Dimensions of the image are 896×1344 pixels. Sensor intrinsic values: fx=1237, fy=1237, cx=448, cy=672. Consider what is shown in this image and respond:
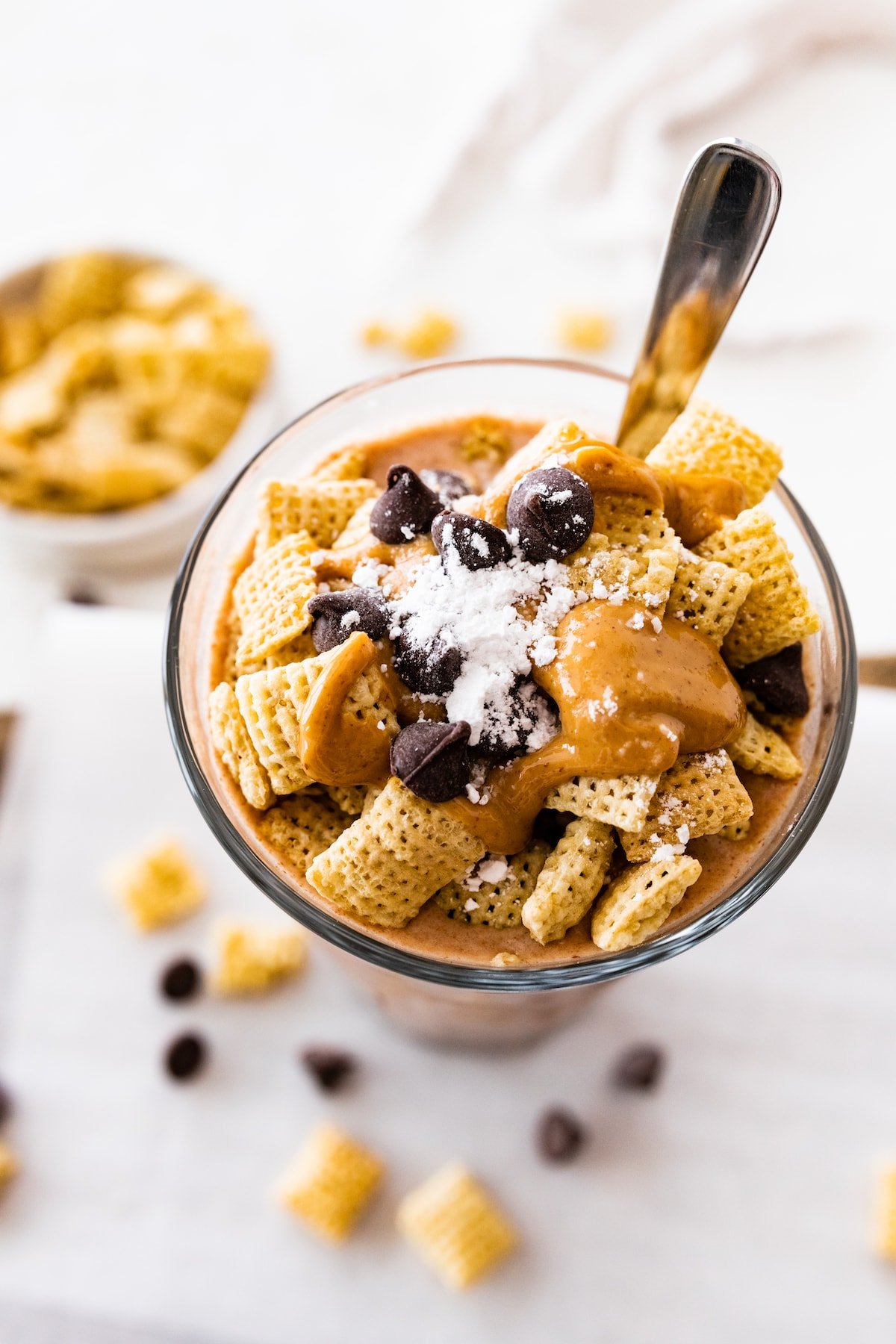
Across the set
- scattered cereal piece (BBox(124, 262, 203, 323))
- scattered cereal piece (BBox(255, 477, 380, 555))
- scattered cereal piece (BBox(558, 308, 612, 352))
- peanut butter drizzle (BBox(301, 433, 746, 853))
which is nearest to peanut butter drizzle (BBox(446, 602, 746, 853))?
peanut butter drizzle (BBox(301, 433, 746, 853))

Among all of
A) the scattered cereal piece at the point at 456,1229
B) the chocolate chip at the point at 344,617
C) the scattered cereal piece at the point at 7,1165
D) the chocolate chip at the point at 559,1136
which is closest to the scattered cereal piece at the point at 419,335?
the chocolate chip at the point at 344,617

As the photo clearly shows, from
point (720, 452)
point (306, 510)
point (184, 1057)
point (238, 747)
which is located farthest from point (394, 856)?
point (184, 1057)

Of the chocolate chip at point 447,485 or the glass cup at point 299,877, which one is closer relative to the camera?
the glass cup at point 299,877

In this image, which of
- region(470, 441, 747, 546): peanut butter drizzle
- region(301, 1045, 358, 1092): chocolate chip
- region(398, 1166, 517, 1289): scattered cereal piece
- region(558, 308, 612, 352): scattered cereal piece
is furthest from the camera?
region(558, 308, 612, 352): scattered cereal piece

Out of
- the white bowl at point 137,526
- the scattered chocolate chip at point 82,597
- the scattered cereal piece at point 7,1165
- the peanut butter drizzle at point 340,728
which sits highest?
the peanut butter drizzle at point 340,728

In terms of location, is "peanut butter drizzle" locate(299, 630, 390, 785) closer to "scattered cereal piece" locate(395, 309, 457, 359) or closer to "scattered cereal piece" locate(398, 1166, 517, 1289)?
"scattered cereal piece" locate(398, 1166, 517, 1289)

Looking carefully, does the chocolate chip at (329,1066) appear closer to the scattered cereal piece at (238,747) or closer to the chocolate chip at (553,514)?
the scattered cereal piece at (238,747)

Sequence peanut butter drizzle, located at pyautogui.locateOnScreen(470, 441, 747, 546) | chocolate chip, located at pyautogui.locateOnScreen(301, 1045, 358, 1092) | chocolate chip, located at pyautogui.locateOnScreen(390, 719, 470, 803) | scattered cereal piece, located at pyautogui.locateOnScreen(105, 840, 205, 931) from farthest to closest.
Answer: scattered cereal piece, located at pyautogui.locateOnScreen(105, 840, 205, 931)
chocolate chip, located at pyautogui.locateOnScreen(301, 1045, 358, 1092)
peanut butter drizzle, located at pyautogui.locateOnScreen(470, 441, 747, 546)
chocolate chip, located at pyautogui.locateOnScreen(390, 719, 470, 803)

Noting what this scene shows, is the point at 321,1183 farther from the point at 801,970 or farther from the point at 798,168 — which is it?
the point at 798,168
